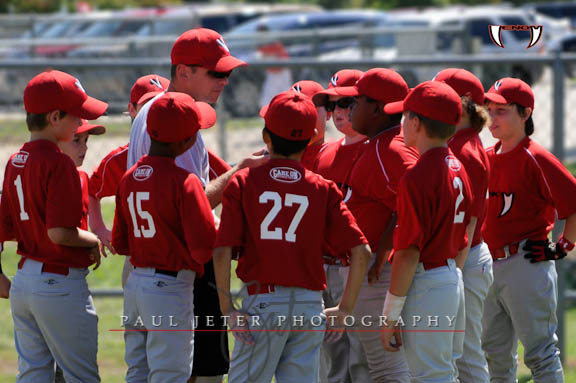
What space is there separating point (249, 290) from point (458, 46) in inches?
275

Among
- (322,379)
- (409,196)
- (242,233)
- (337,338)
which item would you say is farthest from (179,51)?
(322,379)

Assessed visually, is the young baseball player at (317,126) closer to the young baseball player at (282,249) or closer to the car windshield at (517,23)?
the young baseball player at (282,249)

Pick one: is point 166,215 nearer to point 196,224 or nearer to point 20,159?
point 196,224

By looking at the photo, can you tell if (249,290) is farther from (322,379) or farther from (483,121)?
(483,121)

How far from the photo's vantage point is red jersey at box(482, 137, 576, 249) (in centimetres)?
476

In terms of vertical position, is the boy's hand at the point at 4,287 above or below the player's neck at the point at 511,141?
below

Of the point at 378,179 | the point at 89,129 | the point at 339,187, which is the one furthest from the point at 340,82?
the point at 89,129

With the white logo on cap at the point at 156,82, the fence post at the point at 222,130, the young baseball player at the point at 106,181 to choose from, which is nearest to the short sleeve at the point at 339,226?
the young baseball player at the point at 106,181

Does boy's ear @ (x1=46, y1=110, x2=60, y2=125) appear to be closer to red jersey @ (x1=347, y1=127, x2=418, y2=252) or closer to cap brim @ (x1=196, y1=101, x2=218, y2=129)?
cap brim @ (x1=196, y1=101, x2=218, y2=129)

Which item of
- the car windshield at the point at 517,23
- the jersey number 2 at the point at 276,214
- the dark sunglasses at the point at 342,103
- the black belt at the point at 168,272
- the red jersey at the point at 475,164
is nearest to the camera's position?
the jersey number 2 at the point at 276,214

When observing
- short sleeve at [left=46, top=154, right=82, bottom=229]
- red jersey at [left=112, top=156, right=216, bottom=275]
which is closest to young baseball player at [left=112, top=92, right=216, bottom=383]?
red jersey at [left=112, top=156, right=216, bottom=275]

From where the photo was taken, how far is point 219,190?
13.6ft

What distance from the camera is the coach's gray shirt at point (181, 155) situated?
407 cm

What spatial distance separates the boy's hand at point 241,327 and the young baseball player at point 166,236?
305mm
